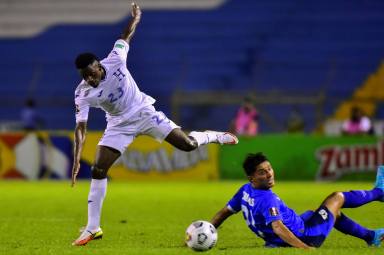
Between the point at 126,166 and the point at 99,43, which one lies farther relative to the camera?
the point at 99,43

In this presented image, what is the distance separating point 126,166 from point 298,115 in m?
5.81

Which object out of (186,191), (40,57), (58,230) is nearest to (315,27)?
(40,57)

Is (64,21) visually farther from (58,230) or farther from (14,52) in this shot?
(58,230)

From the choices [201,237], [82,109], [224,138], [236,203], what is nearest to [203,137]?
[224,138]

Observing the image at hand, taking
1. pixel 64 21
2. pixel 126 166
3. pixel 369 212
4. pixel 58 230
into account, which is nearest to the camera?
pixel 58 230

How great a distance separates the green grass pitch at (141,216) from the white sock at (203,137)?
1149mm

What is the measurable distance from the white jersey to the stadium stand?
651 inches

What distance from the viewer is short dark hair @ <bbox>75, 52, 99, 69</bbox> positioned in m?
9.25

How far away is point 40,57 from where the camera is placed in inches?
1206

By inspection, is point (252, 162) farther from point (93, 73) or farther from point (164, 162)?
point (164, 162)

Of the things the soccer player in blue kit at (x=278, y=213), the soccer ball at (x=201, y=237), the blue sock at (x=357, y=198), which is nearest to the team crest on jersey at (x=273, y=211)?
the soccer player in blue kit at (x=278, y=213)

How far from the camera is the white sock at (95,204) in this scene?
9.70 meters

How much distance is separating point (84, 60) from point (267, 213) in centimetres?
258

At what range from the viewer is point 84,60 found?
30.4 feet
